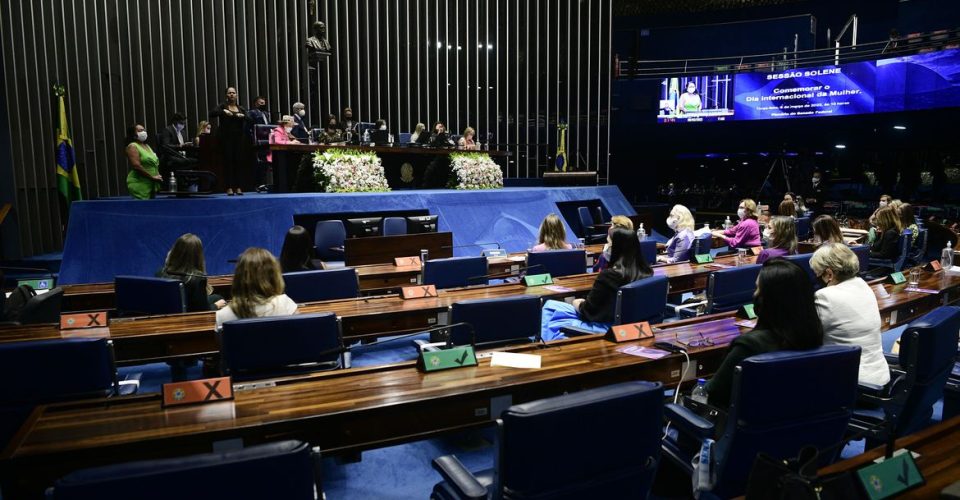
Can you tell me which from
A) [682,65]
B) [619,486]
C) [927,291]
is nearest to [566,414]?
[619,486]

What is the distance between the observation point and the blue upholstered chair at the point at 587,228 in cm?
1023

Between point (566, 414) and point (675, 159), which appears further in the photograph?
point (675, 159)

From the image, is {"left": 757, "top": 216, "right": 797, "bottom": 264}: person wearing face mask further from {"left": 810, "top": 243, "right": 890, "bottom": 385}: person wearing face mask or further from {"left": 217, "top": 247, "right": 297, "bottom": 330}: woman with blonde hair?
{"left": 217, "top": 247, "right": 297, "bottom": 330}: woman with blonde hair

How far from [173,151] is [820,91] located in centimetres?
1238

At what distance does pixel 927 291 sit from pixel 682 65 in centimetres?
1452

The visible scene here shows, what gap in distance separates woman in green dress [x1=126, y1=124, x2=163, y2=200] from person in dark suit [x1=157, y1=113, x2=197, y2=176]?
1.52 feet

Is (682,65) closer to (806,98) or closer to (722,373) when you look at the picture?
(806,98)

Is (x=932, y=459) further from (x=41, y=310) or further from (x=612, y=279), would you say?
(x=41, y=310)

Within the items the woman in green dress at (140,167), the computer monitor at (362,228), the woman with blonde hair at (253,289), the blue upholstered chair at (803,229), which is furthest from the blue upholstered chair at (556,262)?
the blue upholstered chair at (803,229)

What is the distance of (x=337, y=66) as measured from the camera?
1292 centimetres

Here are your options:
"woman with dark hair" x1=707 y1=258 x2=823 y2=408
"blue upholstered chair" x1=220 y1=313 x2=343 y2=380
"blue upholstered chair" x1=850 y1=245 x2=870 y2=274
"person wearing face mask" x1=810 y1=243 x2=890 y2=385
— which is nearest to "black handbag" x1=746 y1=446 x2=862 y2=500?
"woman with dark hair" x1=707 y1=258 x2=823 y2=408

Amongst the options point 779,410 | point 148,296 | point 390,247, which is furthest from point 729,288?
point 148,296

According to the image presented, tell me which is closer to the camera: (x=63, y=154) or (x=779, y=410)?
(x=779, y=410)

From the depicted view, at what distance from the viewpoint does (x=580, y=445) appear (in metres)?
1.63
